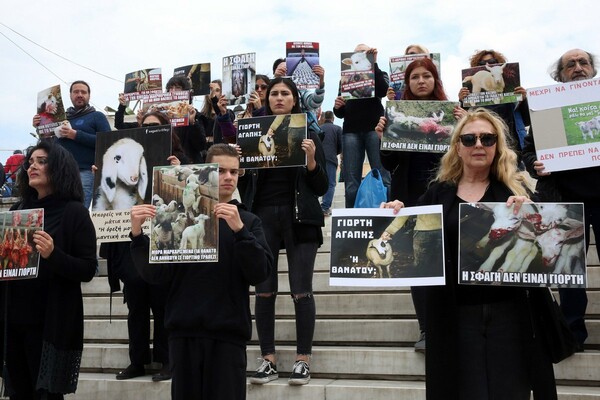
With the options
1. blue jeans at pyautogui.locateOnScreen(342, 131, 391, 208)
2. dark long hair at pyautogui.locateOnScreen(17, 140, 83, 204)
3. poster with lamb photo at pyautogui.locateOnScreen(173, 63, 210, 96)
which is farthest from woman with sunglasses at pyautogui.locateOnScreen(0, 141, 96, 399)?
blue jeans at pyautogui.locateOnScreen(342, 131, 391, 208)

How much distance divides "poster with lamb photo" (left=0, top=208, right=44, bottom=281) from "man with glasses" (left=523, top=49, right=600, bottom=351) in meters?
3.16

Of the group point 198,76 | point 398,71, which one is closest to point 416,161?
point 398,71

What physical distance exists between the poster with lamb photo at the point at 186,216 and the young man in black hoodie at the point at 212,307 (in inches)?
2.7

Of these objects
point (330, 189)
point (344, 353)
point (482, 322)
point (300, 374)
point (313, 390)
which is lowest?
point (313, 390)

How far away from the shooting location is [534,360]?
10.4 feet

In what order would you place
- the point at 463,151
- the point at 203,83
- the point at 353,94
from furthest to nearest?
the point at 203,83 < the point at 353,94 < the point at 463,151

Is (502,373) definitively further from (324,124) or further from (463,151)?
(324,124)

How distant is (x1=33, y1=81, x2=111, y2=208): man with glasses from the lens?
7.55m

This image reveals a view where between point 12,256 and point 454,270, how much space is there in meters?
2.69

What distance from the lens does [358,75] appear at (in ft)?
21.5

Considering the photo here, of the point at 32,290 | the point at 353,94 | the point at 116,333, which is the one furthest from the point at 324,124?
the point at 32,290

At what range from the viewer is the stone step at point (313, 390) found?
16.2 ft

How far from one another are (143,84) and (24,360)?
3.55 m

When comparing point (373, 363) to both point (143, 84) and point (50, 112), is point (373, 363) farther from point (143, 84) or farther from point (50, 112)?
point (50, 112)
